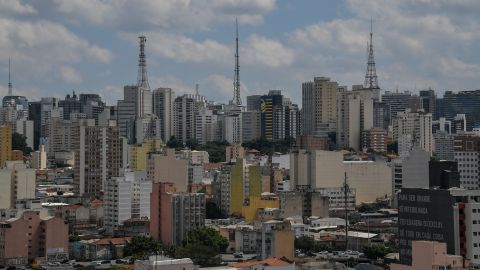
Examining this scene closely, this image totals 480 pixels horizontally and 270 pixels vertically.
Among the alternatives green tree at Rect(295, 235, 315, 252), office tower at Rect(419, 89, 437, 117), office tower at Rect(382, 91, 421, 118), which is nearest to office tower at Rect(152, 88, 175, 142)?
office tower at Rect(382, 91, 421, 118)

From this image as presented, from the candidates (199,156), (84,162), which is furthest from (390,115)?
(84,162)

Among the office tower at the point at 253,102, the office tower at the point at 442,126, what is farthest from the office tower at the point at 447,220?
the office tower at the point at 253,102

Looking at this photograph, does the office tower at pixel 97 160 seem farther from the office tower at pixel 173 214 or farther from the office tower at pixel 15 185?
the office tower at pixel 173 214

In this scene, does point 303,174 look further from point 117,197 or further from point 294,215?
point 117,197

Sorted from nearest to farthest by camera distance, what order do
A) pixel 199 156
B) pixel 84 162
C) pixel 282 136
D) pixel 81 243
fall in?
pixel 81 243 → pixel 84 162 → pixel 199 156 → pixel 282 136

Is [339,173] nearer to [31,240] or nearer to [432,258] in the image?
[31,240]

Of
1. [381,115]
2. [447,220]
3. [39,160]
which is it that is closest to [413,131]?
[381,115]
